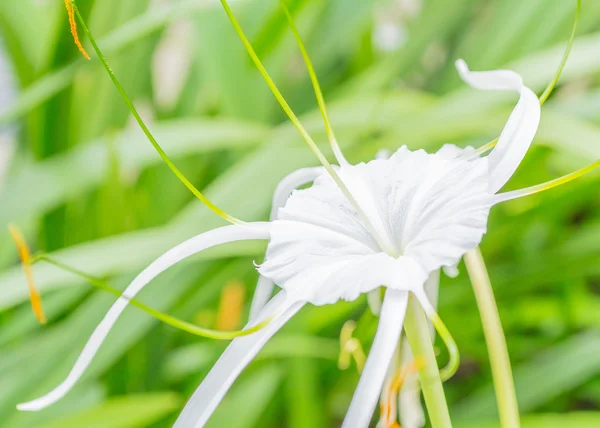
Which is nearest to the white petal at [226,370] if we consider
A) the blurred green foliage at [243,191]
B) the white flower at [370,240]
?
the white flower at [370,240]

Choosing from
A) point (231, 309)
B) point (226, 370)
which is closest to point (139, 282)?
point (226, 370)

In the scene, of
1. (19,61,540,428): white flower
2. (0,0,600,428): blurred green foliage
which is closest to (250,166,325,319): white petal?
(19,61,540,428): white flower

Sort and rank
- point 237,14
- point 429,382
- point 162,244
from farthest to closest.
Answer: point 237,14, point 162,244, point 429,382

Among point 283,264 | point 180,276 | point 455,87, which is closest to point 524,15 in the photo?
point 455,87

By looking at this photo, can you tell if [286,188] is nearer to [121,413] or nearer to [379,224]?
[379,224]

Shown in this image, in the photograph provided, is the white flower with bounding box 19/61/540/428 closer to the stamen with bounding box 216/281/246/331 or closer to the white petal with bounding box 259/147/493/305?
the white petal with bounding box 259/147/493/305

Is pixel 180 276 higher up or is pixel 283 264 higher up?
pixel 180 276

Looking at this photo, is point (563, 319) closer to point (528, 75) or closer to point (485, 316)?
point (528, 75)
